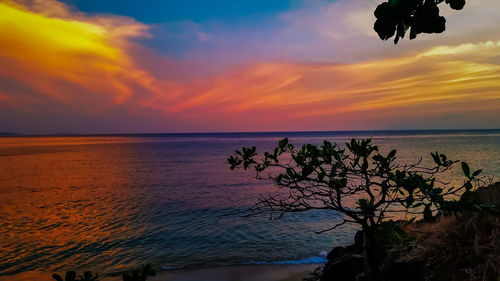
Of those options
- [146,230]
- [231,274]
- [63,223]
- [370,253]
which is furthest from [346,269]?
[63,223]

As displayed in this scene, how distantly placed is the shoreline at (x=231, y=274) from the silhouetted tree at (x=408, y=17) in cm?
850

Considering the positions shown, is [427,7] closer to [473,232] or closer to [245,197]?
[473,232]

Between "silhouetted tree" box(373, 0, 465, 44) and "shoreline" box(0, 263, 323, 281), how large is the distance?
8504mm

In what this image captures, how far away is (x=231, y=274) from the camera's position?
29.3 feet

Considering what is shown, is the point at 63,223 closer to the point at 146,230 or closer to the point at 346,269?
the point at 146,230

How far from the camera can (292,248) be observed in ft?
35.9

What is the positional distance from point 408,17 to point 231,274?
9.16 m

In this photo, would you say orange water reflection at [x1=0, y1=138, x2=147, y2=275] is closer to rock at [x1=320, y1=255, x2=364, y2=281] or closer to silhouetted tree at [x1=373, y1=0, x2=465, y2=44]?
rock at [x1=320, y1=255, x2=364, y2=281]

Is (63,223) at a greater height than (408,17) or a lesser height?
lesser

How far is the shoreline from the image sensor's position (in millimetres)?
8664

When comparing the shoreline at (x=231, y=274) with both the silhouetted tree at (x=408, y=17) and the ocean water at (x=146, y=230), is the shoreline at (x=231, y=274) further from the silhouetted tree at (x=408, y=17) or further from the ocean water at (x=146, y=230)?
the silhouetted tree at (x=408, y=17)

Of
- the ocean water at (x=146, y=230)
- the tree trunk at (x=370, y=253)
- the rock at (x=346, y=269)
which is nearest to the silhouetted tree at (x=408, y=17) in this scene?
the tree trunk at (x=370, y=253)

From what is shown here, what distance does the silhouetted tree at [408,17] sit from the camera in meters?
1.38

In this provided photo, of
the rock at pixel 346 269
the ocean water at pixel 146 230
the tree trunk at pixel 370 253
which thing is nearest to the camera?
the tree trunk at pixel 370 253
